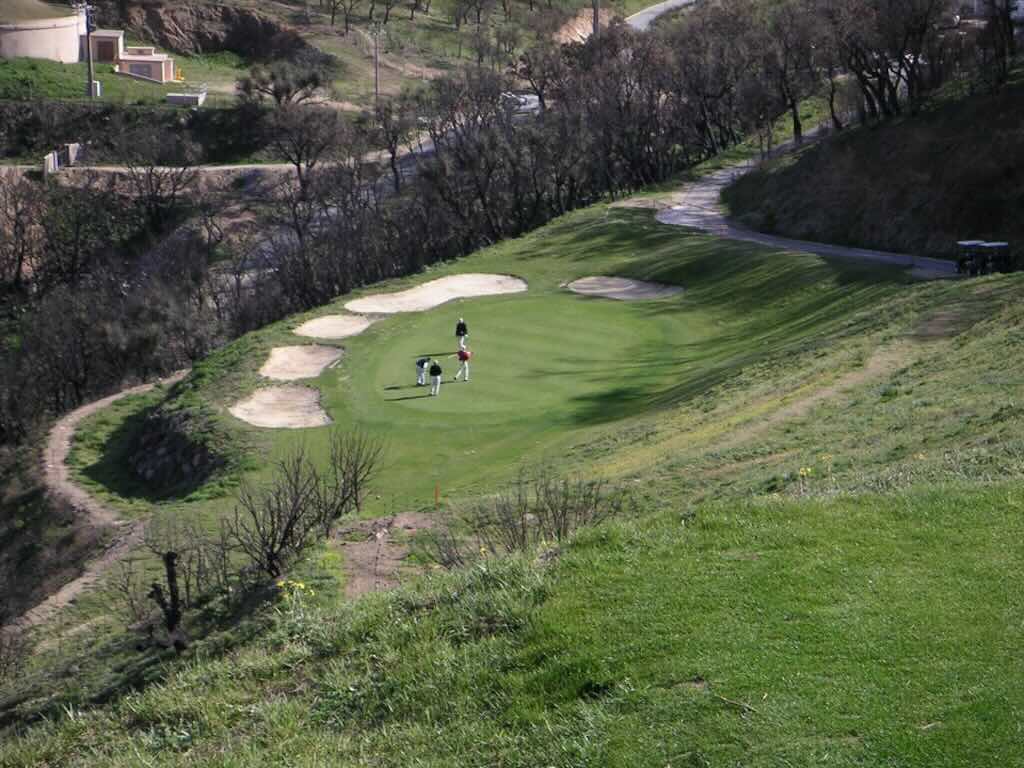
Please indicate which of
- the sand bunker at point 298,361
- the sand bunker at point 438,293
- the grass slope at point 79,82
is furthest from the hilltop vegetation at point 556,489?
the grass slope at point 79,82

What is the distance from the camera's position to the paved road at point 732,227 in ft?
156


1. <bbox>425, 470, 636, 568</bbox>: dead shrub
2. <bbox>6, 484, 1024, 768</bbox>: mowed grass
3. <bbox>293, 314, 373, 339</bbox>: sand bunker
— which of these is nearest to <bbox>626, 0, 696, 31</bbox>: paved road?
<bbox>293, 314, 373, 339</bbox>: sand bunker

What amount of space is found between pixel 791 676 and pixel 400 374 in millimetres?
29992

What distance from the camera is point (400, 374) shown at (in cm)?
4088

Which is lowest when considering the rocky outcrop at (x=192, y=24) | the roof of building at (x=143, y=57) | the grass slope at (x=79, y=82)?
the grass slope at (x=79, y=82)

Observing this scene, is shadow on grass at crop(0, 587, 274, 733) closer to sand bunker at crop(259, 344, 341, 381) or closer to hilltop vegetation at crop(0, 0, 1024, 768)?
hilltop vegetation at crop(0, 0, 1024, 768)

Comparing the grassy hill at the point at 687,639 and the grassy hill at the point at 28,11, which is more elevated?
the grassy hill at the point at 28,11

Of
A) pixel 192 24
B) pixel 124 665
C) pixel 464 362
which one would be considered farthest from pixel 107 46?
pixel 124 665

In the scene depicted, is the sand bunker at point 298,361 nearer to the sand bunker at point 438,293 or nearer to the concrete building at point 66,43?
the sand bunker at point 438,293

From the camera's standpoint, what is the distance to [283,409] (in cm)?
3934

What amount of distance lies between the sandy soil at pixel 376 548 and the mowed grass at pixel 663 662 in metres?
3.88

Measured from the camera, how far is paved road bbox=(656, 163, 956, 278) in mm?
47656

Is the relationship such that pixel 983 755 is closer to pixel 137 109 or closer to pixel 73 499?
pixel 73 499

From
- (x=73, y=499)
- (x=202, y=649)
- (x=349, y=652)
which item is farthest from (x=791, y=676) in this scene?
(x=73, y=499)
